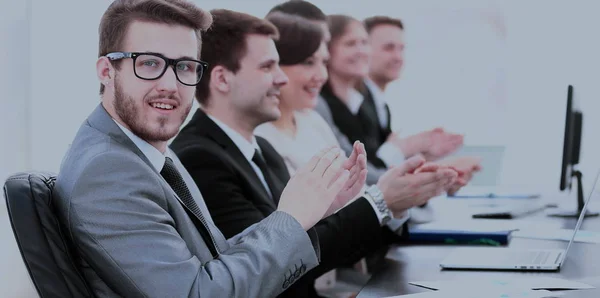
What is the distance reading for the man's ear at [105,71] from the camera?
1507mm

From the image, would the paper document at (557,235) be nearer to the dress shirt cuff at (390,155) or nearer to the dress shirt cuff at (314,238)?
the dress shirt cuff at (314,238)

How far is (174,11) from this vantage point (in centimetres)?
153

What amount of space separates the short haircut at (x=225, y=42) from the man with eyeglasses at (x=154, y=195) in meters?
0.84

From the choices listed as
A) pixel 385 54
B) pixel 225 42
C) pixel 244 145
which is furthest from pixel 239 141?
pixel 385 54

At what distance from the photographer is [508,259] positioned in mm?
1923

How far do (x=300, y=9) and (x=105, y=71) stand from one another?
1.97 metres

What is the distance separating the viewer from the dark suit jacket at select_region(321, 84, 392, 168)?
407 cm

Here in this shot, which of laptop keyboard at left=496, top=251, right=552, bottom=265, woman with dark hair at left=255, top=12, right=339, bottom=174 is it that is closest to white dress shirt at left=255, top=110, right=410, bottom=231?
woman with dark hair at left=255, top=12, right=339, bottom=174

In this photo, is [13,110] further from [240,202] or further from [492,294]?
[492,294]

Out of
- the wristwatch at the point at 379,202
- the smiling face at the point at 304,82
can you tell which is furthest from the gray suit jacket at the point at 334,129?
the wristwatch at the point at 379,202

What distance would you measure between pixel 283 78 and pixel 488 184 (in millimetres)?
3356

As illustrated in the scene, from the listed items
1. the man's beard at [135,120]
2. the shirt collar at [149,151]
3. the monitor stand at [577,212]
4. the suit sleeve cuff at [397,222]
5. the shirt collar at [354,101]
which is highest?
the man's beard at [135,120]


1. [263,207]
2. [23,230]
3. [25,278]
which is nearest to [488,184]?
[25,278]

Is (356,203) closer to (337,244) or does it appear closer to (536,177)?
(337,244)
